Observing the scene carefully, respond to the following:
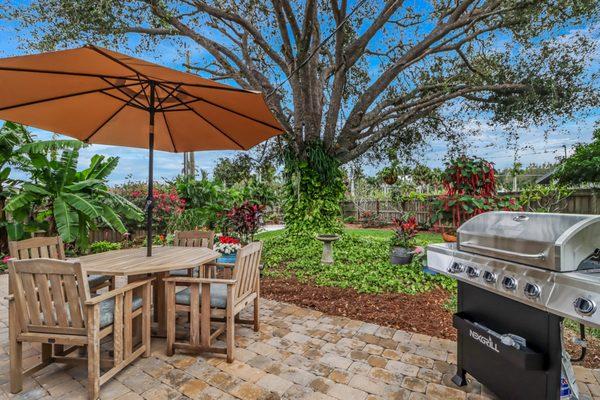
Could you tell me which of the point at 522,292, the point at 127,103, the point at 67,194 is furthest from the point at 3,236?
the point at 522,292

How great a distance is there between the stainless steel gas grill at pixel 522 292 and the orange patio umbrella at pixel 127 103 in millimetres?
2203

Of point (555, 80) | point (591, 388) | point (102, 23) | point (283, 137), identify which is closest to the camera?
point (591, 388)

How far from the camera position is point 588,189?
9.21 meters

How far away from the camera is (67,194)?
19.0ft

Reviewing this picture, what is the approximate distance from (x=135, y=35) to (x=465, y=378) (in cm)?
959

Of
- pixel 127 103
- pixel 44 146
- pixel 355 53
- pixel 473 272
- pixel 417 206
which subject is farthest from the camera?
pixel 417 206

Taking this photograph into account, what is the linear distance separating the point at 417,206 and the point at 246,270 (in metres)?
12.3

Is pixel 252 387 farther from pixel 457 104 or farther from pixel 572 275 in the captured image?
pixel 457 104

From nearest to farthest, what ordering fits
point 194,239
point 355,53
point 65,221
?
point 194,239
point 65,221
point 355,53

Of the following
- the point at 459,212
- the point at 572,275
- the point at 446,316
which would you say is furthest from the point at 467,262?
the point at 459,212

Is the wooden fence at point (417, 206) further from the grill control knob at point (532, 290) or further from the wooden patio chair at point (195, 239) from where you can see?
the grill control knob at point (532, 290)

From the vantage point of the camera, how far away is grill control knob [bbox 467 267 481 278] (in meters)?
1.97

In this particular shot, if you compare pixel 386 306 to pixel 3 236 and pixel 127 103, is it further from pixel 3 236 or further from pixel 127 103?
pixel 3 236

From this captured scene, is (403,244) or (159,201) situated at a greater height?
(159,201)
